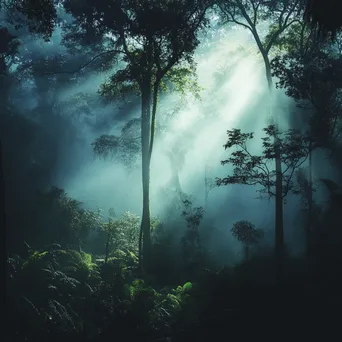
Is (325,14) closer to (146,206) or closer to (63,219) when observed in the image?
(146,206)

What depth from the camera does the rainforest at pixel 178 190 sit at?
410 inches

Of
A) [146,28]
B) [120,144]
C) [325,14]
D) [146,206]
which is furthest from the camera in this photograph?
[120,144]

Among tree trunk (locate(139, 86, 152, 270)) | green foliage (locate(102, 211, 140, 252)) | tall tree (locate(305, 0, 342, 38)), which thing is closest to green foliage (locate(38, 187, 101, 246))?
green foliage (locate(102, 211, 140, 252))

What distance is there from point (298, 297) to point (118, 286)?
22.3 feet

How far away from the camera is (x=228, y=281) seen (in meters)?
15.6

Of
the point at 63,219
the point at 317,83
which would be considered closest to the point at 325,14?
the point at 317,83

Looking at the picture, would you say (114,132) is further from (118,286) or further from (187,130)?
(118,286)

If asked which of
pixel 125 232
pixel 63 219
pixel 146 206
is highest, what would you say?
pixel 63 219

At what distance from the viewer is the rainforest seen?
410 inches

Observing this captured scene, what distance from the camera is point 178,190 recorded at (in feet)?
109

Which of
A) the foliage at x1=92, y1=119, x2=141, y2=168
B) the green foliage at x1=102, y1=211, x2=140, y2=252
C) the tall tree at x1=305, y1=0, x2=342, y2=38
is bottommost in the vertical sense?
the green foliage at x1=102, y1=211, x2=140, y2=252

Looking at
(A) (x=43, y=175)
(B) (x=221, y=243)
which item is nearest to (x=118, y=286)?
(B) (x=221, y=243)

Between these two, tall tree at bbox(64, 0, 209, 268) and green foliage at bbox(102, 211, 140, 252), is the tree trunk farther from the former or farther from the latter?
green foliage at bbox(102, 211, 140, 252)

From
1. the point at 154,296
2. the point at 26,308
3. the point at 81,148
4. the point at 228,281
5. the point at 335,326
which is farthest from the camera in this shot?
the point at 81,148
